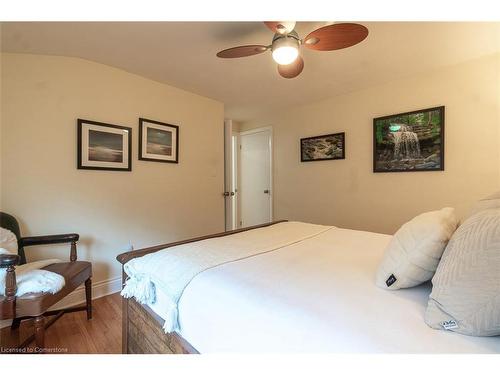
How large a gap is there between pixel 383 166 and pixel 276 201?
165 cm

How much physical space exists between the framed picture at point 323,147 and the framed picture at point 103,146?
2.29 meters

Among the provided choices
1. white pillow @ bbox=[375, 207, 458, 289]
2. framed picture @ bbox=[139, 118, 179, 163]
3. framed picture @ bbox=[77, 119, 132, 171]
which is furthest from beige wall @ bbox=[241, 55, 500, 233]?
framed picture @ bbox=[77, 119, 132, 171]

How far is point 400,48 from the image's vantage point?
1.95 m

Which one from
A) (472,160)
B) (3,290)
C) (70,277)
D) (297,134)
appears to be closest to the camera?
(3,290)

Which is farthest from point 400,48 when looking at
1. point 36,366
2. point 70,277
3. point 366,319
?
point 70,277

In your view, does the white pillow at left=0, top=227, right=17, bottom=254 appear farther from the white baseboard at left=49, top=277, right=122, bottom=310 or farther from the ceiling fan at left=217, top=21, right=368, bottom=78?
the ceiling fan at left=217, top=21, right=368, bottom=78

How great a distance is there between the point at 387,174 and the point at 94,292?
10.9 feet

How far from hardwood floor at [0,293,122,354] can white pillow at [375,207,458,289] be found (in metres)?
1.69

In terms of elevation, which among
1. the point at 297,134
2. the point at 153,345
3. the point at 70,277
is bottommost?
the point at 153,345

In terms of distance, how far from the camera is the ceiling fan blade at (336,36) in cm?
127

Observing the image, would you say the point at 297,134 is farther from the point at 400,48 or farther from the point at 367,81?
the point at 400,48

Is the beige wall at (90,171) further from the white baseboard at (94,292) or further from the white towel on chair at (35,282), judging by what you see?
the white towel on chair at (35,282)

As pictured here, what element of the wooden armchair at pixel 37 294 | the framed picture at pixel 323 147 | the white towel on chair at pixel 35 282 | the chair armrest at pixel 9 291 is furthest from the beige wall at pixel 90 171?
the framed picture at pixel 323 147

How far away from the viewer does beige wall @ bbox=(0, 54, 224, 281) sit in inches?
72.0
